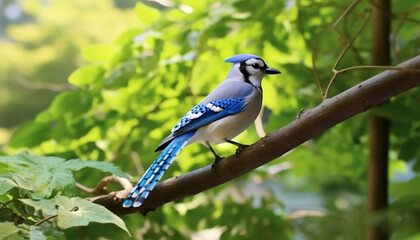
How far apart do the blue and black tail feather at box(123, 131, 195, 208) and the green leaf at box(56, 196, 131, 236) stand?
28 millimetres

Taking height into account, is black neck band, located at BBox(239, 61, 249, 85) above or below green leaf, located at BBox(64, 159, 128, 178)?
above

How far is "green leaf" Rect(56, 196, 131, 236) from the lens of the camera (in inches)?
17.9

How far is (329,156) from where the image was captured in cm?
102

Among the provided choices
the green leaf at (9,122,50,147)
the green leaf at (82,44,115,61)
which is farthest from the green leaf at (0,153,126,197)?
the green leaf at (82,44,115,61)

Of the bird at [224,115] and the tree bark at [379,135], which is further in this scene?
the tree bark at [379,135]

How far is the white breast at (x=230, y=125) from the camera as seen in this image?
57cm

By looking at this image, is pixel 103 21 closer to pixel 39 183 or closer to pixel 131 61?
pixel 131 61

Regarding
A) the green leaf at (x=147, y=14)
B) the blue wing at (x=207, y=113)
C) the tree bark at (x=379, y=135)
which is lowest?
the tree bark at (x=379, y=135)

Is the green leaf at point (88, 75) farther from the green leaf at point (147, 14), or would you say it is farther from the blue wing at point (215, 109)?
the blue wing at point (215, 109)

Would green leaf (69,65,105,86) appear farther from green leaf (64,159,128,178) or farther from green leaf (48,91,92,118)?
green leaf (64,159,128,178)

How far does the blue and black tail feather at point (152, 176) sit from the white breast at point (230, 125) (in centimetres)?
3

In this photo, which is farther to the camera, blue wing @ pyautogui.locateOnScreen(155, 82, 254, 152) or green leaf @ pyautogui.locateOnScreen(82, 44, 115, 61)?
green leaf @ pyautogui.locateOnScreen(82, 44, 115, 61)

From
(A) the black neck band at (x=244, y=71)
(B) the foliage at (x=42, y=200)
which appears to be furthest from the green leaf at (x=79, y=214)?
(A) the black neck band at (x=244, y=71)

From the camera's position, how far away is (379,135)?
79 cm
